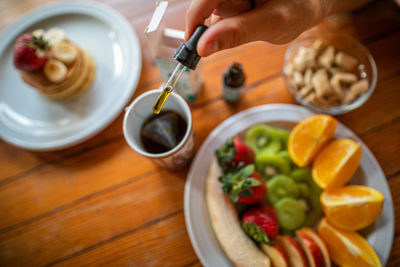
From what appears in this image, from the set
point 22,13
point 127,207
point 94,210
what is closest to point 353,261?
point 127,207

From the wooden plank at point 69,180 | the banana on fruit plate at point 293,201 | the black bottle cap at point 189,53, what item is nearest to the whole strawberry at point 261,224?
the banana on fruit plate at point 293,201

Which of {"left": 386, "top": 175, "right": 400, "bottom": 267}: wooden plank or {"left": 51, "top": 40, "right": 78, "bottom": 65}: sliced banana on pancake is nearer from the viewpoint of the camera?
{"left": 386, "top": 175, "right": 400, "bottom": 267}: wooden plank

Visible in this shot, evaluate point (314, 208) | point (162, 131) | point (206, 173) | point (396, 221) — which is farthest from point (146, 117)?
point (396, 221)

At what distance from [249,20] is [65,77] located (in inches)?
24.7

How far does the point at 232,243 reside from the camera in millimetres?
652

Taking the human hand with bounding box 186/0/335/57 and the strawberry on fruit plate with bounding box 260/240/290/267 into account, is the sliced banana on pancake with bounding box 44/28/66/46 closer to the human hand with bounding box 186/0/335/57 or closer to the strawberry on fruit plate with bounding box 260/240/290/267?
the human hand with bounding box 186/0/335/57

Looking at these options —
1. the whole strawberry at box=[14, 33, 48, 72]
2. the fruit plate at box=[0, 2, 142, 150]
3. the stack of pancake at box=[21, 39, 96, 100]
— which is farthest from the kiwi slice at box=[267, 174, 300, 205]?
the whole strawberry at box=[14, 33, 48, 72]

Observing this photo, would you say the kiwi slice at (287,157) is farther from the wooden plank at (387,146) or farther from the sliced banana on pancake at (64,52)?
the sliced banana on pancake at (64,52)

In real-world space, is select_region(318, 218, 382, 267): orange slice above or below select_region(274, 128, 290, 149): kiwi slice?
below

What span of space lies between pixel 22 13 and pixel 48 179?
2.30ft

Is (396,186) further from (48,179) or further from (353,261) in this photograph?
(48,179)

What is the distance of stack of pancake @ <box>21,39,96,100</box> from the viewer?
0.80 meters

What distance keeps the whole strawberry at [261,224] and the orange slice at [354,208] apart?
0.15m

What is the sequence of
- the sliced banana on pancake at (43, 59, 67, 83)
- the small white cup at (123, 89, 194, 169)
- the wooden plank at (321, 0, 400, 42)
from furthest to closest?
the wooden plank at (321, 0, 400, 42), the sliced banana on pancake at (43, 59, 67, 83), the small white cup at (123, 89, 194, 169)
